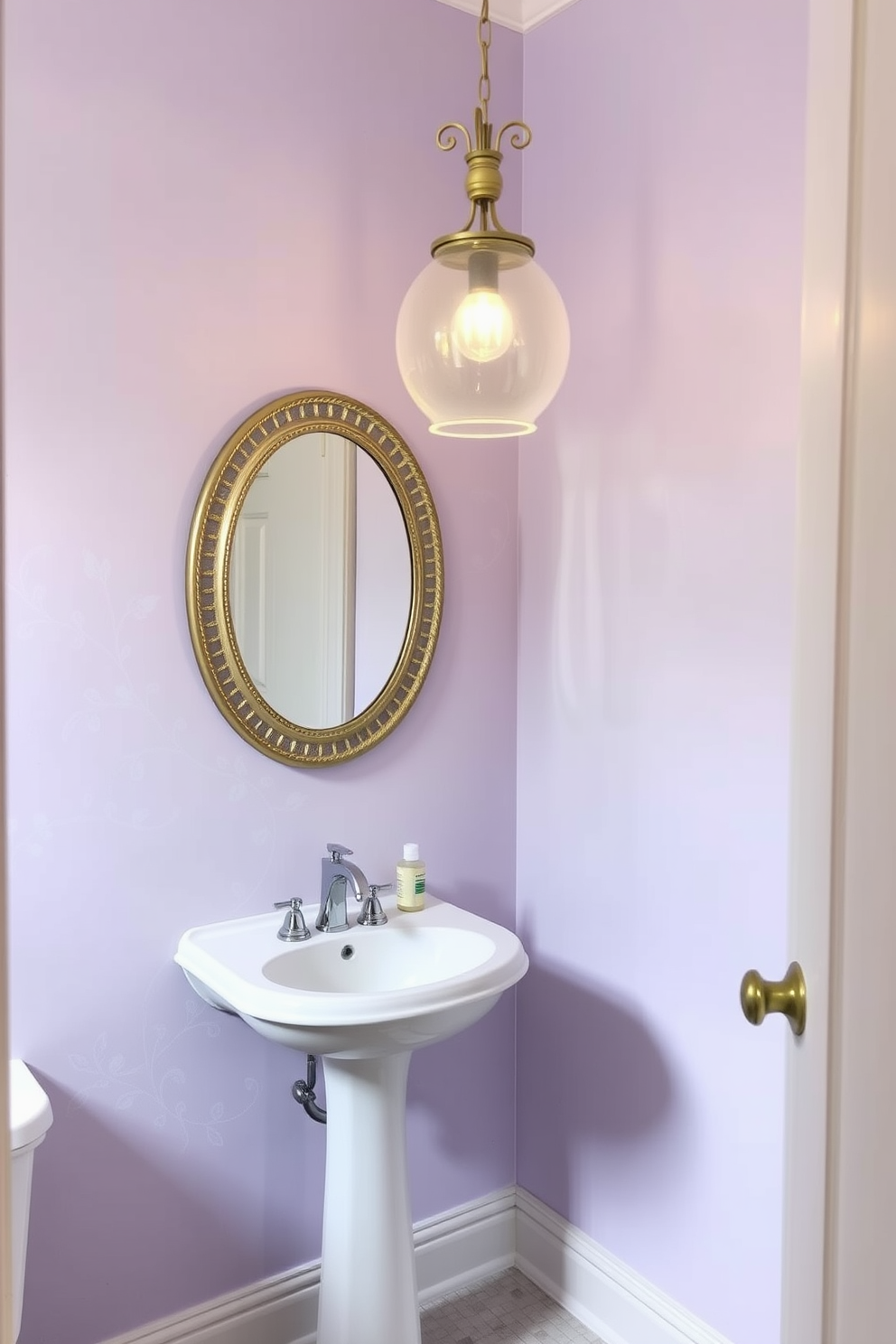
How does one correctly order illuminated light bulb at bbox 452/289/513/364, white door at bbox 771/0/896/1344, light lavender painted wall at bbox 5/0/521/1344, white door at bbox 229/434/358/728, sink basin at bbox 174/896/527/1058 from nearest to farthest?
white door at bbox 771/0/896/1344
illuminated light bulb at bbox 452/289/513/364
sink basin at bbox 174/896/527/1058
light lavender painted wall at bbox 5/0/521/1344
white door at bbox 229/434/358/728

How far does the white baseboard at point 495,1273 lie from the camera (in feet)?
6.40

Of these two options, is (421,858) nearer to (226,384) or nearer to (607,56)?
(226,384)

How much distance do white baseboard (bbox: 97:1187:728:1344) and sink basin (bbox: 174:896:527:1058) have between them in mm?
583

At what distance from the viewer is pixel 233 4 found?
1.88m

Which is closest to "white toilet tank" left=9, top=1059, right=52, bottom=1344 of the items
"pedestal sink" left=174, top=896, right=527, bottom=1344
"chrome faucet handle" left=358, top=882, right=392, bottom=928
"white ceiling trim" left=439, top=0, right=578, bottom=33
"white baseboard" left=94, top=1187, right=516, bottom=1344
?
"pedestal sink" left=174, top=896, right=527, bottom=1344

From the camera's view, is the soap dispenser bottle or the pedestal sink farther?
the soap dispenser bottle

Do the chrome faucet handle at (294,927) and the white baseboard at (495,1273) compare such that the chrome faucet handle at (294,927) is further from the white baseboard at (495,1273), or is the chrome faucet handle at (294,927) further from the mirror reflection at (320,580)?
the white baseboard at (495,1273)

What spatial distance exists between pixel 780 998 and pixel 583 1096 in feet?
4.54

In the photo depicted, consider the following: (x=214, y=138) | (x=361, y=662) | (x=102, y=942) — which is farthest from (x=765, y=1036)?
(x=214, y=138)

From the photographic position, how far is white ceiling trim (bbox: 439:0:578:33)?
7.18 feet

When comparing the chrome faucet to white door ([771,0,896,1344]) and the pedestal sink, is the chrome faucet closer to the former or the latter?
the pedestal sink

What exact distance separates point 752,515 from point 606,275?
2.00 feet

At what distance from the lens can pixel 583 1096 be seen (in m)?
2.21

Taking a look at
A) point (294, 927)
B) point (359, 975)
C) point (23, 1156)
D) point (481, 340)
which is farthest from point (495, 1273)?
point (481, 340)
